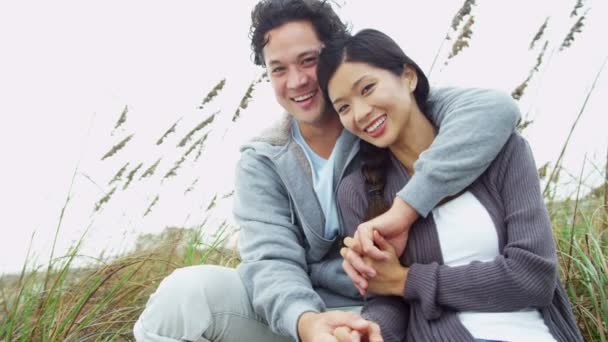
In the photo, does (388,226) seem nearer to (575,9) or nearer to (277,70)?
(277,70)

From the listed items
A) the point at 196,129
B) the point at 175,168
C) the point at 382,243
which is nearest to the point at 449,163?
the point at 382,243

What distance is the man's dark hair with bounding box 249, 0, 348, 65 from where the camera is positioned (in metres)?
2.34

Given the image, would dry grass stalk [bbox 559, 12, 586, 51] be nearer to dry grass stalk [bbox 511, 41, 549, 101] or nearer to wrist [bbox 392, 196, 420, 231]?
dry grass stalk [bbox 511, 41, 549, 101]

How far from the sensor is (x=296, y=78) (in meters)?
2.26

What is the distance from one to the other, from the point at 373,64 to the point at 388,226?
478 millimetres

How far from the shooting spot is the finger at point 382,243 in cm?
179

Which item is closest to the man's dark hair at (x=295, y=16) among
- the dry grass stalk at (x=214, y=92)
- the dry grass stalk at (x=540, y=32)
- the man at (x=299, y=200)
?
the man at (x=299, y=200)

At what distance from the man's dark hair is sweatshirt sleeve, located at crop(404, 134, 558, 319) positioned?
852 millimetres

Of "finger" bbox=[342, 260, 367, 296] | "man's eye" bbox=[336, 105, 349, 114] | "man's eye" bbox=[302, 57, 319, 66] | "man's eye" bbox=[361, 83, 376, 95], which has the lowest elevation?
"finger" bbox=[342, 260, 367, 296]

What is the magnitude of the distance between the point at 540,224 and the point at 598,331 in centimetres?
78

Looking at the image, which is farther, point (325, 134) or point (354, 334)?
point (325, 134)

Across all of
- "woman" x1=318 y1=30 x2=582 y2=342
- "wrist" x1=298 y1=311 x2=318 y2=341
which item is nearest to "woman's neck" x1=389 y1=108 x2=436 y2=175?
"woman" x1=318 y1=30 x2=582 y2=342

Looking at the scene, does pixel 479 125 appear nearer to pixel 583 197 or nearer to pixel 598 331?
pixel 598 331

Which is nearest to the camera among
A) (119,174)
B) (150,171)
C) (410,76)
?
(410,76)
